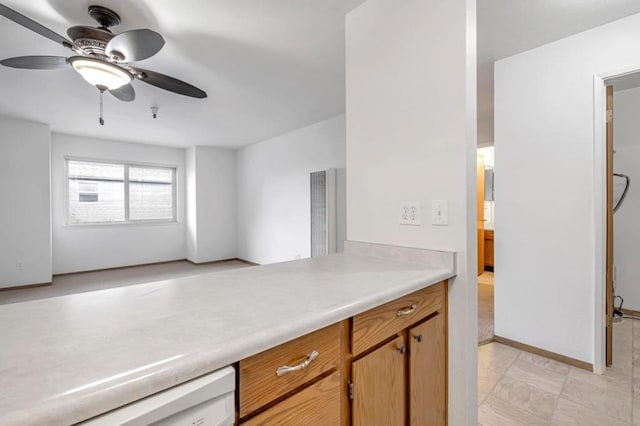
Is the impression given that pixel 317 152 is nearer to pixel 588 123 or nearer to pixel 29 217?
pixel 588 123

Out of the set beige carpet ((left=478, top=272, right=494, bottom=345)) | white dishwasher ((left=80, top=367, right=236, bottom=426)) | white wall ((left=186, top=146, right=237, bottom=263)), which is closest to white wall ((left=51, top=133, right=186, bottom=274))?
white wall ((left=186, top=146, right=237, bottom=263))

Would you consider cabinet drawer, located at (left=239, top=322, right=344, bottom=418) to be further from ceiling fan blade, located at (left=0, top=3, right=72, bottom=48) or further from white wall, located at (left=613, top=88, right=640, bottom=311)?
white wall, located at (left=613, top=88, right=640, bottom=311)

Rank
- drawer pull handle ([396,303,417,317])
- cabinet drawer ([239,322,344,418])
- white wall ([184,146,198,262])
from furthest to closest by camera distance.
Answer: white wall ([184,146,198,262]) → drawer pull handle ([396,303,417,317]) → cabinet drawer ([239,322,344,418])

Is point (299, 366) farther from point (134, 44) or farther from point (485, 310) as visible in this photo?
point (485, 310)

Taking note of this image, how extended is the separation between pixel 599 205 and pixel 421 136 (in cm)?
165

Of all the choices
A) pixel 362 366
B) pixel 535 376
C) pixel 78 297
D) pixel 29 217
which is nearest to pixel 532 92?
pixel 535 376

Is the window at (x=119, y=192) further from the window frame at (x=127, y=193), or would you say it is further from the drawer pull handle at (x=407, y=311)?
the drawer pull handle at (x=407, y=311)

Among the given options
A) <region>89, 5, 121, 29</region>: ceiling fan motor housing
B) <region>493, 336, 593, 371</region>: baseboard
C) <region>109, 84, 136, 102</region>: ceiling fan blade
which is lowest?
<region>493, 336, 593, 371</region>: baseboard

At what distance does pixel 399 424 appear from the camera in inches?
45.3

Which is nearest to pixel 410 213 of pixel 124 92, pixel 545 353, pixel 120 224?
pixel 545 353

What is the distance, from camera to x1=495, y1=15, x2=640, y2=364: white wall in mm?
2174

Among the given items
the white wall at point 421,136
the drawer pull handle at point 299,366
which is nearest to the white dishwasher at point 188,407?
the drawer pull handle at point 299,366

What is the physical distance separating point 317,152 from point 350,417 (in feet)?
13.1

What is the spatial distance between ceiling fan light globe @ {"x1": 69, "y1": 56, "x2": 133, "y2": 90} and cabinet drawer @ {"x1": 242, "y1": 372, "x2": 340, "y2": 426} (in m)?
2.32
